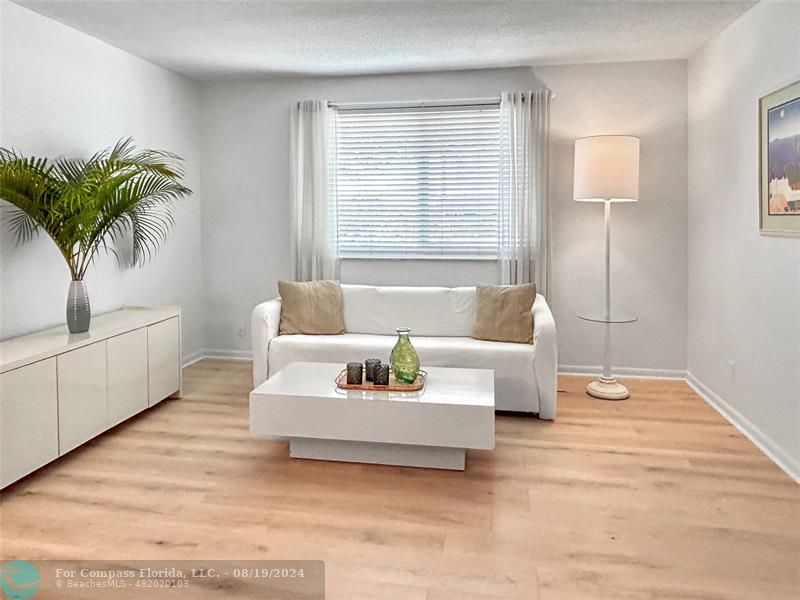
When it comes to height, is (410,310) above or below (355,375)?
above

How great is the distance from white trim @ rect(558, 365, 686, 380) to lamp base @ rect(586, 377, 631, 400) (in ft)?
1.51

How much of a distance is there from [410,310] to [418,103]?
178 cm

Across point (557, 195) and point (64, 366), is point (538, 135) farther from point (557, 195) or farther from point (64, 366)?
point (64, 366)

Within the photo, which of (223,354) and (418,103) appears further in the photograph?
(223,354)

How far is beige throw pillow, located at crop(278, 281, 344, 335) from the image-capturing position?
437 centimetres

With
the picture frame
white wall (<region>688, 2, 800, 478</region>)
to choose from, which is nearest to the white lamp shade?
white wall (<region>688, 2, 800, 478</region>)

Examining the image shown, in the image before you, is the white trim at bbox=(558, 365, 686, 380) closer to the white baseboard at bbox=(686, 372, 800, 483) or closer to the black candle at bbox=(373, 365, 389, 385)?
the white baseboard at bbox=(686, 372, 800, 483)

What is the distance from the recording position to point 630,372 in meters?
4.80

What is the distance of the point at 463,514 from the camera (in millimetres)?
2514

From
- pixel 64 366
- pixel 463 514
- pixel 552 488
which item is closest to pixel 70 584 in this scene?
pixel 64 366

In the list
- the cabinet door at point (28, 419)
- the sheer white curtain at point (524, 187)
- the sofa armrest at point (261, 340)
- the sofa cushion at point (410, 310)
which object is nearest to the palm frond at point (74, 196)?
the cabinet door at point (28, 419)

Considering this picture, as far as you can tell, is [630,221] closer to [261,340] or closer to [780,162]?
[780,162]

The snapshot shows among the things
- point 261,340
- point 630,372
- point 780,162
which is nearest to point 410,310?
point 261,340

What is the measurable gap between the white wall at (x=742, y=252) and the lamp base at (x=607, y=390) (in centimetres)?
59
